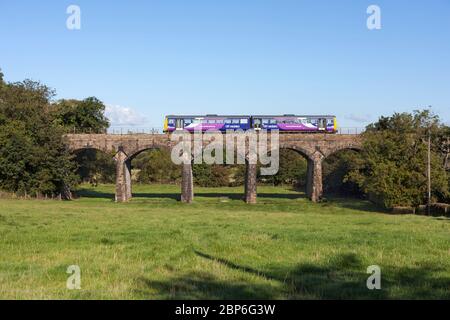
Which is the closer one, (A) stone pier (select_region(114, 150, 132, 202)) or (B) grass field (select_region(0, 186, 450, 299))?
(B) grass field (select_region(0, 186, 450, 299))

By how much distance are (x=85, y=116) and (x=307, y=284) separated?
60819mm

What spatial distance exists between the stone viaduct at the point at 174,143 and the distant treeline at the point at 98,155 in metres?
1.83

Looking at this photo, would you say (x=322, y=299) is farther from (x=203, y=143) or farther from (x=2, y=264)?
(x=203, y=143)

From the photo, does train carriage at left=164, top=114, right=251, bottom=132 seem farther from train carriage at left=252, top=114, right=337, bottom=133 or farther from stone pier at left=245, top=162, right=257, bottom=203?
stone pier at left=245, top=162, right=257, bottom=203

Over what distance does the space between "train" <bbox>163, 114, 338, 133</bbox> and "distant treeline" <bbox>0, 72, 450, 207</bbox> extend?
16.6 feet

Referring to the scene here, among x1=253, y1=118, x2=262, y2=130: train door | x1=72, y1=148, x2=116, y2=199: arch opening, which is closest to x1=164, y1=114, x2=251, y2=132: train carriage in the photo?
x1=253, y1=118, x2=262, y2=130: train door

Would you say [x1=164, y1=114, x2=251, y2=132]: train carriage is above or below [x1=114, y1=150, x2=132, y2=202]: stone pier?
above

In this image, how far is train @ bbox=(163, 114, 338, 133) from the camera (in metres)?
53.0

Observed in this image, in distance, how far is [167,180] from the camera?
3479 inches

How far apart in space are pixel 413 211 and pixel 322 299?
1372 inches

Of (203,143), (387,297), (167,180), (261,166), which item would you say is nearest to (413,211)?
(203,143)

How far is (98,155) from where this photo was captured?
6384 centimetres

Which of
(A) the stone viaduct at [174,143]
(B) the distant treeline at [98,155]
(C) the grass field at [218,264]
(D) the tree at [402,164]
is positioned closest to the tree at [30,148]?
(B) the distant treeline at [98,155]
